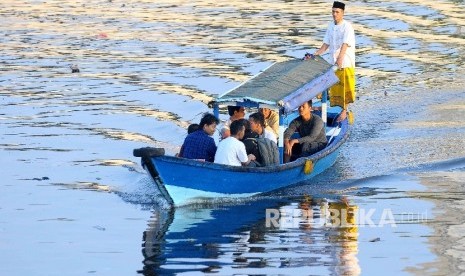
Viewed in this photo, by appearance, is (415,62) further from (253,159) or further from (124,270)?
(124,270)

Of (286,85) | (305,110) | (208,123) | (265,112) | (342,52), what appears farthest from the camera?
(342,52)

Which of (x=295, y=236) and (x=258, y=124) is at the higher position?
(x=258, y=124)

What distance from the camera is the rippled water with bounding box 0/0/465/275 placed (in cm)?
1491

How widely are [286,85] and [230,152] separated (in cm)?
231

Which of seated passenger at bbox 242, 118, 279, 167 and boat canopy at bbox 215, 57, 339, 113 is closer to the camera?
seated passenger at bbox 242, 118, 279, 167

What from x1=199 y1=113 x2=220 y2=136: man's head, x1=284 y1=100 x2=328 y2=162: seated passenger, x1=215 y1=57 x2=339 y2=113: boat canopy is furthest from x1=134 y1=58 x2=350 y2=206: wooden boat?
x1=199 y1=113 x2=220 y2=136: man's head

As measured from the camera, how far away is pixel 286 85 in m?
19.4

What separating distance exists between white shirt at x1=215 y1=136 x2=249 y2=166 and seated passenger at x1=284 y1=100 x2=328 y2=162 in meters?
2.24

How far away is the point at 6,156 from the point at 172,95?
734 cm

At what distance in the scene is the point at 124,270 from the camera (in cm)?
1395

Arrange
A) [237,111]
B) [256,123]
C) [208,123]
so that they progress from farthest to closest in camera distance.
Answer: [237,111], [256,123], [208,123]

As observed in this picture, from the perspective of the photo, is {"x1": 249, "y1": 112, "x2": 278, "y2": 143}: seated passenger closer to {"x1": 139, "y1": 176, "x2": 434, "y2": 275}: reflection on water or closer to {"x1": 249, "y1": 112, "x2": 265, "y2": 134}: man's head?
{"x1": 249, "y1": 112, "x2": 265, "y2": 134}: man's head

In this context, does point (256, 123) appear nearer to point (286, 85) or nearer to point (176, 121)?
point (286, 85)

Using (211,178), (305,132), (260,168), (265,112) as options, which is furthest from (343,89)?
(211,178)
